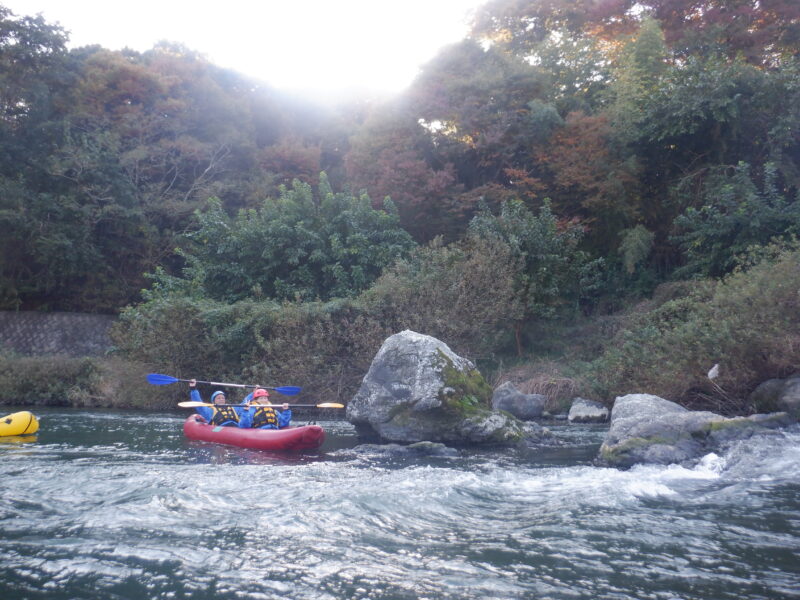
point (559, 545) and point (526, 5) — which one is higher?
point (526, 5)

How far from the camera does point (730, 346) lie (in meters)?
11.2

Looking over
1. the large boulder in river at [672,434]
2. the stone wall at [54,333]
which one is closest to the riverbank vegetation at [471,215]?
the stone wall at [54,333]

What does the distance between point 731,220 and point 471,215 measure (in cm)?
698

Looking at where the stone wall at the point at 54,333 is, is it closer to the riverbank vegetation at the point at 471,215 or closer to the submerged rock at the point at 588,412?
the riverbank vegetation at the point at 471,215

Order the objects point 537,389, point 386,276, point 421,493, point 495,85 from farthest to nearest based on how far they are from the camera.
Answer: point 495,85 < point 386,276 < point 537,389 < point 421,493

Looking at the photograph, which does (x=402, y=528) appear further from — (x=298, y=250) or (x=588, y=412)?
(x=298, y=250)

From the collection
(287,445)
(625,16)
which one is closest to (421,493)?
(287,445)

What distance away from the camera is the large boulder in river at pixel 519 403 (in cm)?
1430

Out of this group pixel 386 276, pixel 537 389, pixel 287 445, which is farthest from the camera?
pixel 386 276

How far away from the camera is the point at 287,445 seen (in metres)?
9.65

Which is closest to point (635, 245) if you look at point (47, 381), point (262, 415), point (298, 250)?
point (298, 250)

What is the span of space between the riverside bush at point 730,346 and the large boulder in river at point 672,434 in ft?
5.89

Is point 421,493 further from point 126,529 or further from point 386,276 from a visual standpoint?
point 386,276

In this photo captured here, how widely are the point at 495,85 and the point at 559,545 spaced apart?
16972 millimetres
